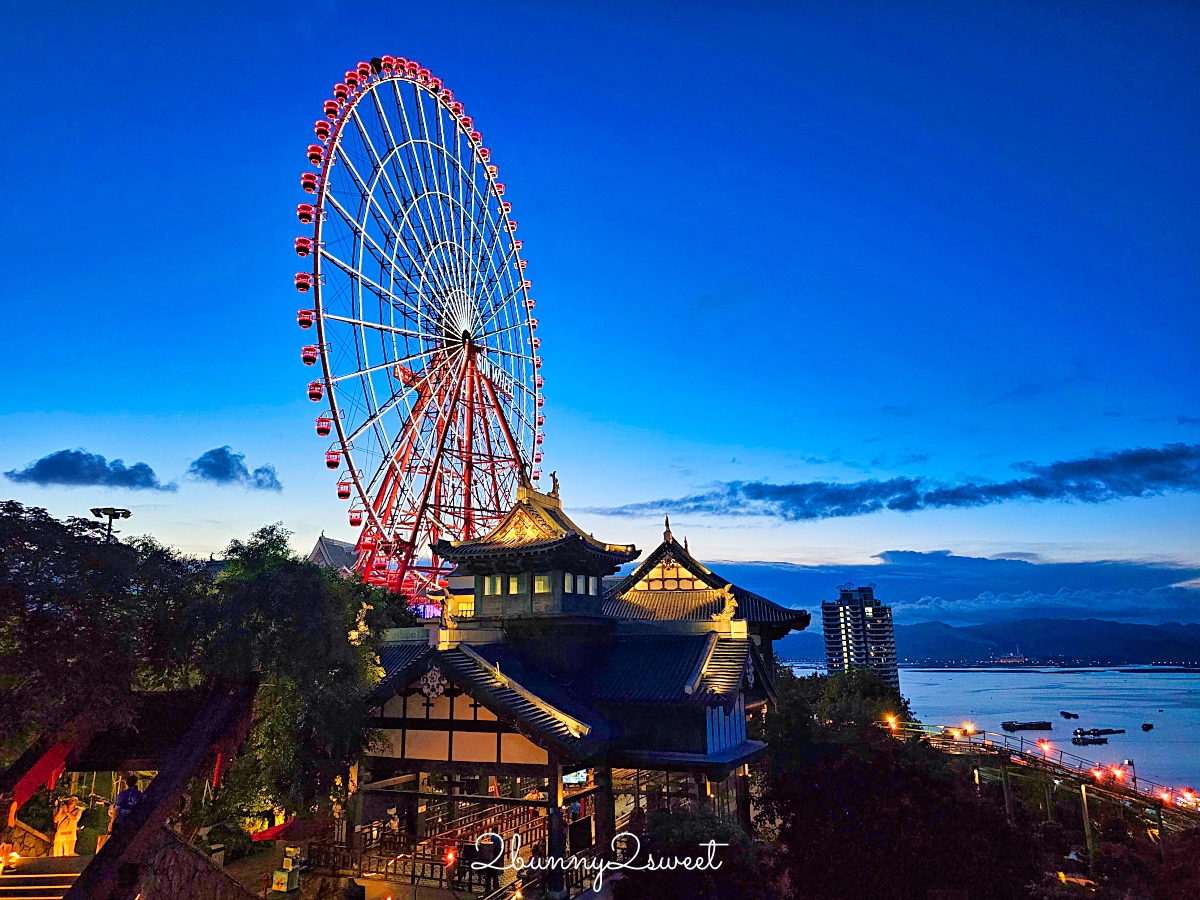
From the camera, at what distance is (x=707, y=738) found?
838 inches

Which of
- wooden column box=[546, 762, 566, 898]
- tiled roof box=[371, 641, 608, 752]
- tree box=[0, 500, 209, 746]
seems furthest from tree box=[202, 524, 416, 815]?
wooden column box=[546, 762, 566, 898]

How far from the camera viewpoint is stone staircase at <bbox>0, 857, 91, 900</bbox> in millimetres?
13523

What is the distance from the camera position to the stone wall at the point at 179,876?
1218cm

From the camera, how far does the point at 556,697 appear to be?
21516 mm

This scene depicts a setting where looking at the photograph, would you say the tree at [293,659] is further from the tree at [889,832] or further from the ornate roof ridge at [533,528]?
the tree at [889,832]

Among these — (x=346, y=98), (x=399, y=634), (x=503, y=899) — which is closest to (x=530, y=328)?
(x=346, y=98)

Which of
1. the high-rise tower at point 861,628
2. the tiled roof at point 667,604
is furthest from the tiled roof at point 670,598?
the high-rise tower at point 861,628

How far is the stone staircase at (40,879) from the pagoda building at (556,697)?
697cm

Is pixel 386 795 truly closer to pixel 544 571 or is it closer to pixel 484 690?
pixel 484 690

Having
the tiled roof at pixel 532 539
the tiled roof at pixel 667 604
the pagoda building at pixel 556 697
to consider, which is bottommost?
the pagoda building at pixel 556 697

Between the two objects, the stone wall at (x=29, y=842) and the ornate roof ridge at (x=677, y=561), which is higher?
the ornate roof ridge at (x=677, y=561)

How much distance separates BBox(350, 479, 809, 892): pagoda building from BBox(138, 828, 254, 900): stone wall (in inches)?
243

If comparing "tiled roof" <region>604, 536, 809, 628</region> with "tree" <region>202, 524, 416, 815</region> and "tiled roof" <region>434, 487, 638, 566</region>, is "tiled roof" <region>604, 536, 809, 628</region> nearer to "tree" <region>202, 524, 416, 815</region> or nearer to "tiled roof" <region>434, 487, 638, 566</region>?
"tiled roof" <region>434, 487, 638, 566</region>

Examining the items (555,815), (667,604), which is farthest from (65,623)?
(667,604)
